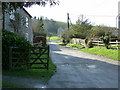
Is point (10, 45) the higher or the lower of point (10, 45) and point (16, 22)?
the lower

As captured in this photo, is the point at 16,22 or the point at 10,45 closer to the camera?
the point at 10,45

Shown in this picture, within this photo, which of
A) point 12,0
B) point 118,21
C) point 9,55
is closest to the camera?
point 12,0

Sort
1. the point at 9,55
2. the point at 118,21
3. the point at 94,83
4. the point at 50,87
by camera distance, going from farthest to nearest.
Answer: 1. the point at 118,21
2. the point at 9,55
3. the point at 94,83
4. the point at 50,87

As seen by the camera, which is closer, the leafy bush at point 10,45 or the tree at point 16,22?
the leafy bush at point 10,45

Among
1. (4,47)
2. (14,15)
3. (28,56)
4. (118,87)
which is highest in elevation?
(14,15)

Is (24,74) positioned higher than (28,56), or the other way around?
(28,56)

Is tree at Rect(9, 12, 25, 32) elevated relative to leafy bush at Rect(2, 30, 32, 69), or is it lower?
elevated

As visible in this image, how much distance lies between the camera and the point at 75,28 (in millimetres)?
38125

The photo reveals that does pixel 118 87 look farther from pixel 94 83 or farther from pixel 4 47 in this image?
pixel 4 47

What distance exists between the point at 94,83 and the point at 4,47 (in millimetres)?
5329

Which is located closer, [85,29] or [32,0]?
[32,0]

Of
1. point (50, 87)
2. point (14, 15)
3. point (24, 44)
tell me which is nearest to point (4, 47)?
point (24, 44)

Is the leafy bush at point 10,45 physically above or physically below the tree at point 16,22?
below

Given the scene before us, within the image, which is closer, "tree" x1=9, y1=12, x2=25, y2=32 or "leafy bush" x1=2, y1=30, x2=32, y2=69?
"leafy bush" x1=2, y1=30, x2=32, y2=69
